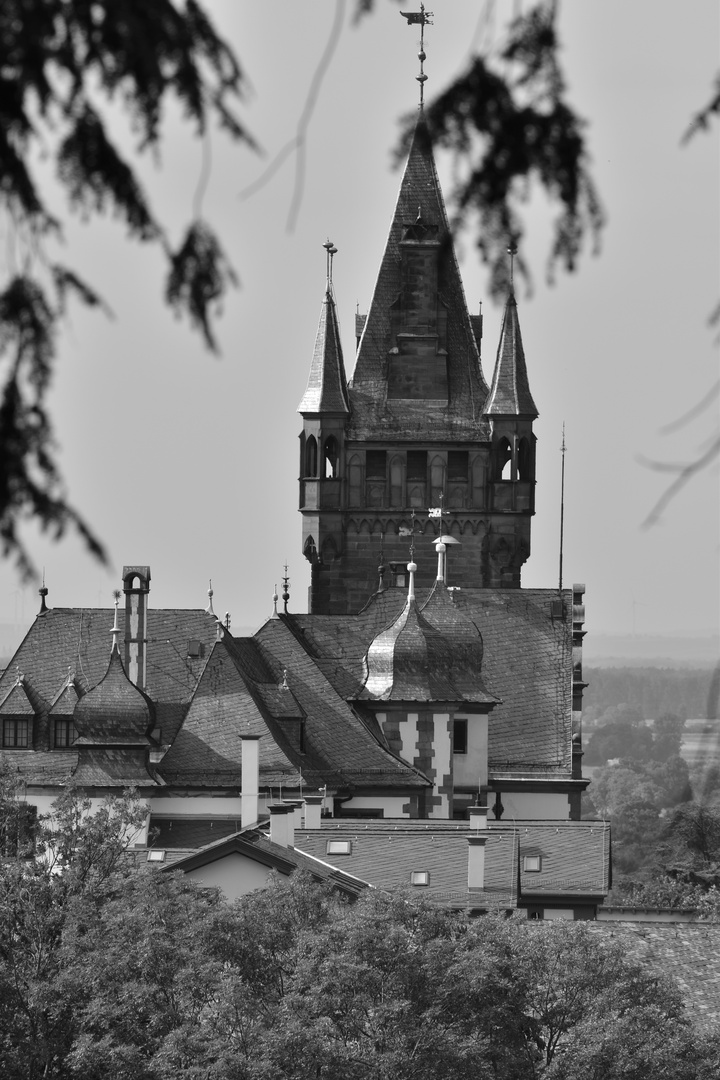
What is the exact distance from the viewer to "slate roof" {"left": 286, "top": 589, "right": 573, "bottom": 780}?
86.9 metres

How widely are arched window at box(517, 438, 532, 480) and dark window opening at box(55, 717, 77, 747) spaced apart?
24.6 metres

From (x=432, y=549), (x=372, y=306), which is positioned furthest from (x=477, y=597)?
(x=372, y=306)

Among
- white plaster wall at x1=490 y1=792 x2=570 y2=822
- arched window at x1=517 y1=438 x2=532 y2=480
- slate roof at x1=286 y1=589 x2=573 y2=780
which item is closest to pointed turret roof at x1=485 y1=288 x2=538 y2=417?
arched window at x1=517 y1=438 x2=532 y2=480

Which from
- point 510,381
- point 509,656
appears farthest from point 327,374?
point 509,656

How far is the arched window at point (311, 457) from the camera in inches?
3895


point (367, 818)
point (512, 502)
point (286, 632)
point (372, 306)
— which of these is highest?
point (372, 306)

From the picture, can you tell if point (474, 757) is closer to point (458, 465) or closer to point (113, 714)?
point (113, 714)

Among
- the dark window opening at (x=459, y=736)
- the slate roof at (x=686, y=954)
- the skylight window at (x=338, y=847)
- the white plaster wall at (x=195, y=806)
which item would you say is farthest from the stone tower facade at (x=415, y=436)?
the slate roof at (x=686, y=954)

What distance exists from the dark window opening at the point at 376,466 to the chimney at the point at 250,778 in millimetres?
23925

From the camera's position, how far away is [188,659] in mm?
80938

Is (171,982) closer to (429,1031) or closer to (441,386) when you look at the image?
(429,1031)

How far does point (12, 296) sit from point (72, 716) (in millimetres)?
71624

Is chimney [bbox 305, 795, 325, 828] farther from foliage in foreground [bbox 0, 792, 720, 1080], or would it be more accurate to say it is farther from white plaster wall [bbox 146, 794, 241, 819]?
foliage in foreground [bbox 0, 792, 720, 1080]

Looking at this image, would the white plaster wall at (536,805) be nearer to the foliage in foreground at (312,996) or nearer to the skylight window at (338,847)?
the skylight window at (338,847)
